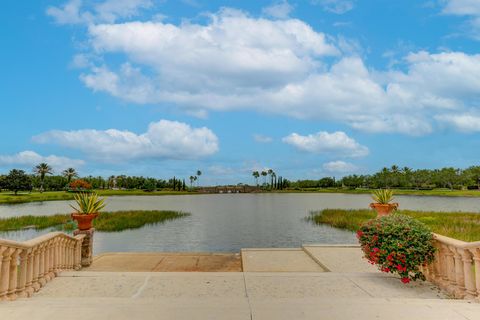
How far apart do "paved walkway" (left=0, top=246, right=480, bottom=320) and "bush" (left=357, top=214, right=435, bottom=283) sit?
0.42 metres

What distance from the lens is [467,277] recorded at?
248 inches

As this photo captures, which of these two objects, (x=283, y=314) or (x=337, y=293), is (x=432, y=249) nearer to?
(x=337, y=293)

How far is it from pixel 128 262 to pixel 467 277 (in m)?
9.54

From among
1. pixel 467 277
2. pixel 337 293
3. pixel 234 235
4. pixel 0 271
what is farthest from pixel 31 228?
pixel 467 277

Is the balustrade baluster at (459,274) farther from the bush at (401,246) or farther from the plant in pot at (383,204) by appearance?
the plant in pot at (383,204)

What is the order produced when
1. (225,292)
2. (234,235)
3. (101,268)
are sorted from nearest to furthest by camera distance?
1. (225,292)
2. (101,268)
3. (234,235)

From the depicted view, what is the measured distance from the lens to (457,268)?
260 inches

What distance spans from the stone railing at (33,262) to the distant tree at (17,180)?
11454 centimetres

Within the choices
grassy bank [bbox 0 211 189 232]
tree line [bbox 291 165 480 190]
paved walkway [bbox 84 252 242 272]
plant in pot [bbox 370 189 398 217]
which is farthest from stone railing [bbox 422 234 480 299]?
tree line [bbox 291 165 480 190]

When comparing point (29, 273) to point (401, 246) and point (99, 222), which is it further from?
point (99, 222)

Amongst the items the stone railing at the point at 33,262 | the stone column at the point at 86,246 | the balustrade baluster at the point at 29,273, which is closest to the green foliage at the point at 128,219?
the stone column at the point at 86,246

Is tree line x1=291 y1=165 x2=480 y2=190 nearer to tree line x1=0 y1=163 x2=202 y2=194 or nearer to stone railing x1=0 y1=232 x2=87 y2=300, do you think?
tree line x1=0 y1=163 x2=202 y2=194

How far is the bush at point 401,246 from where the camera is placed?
737 cm

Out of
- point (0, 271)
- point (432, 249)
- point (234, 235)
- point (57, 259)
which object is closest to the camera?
point (0, 271)
